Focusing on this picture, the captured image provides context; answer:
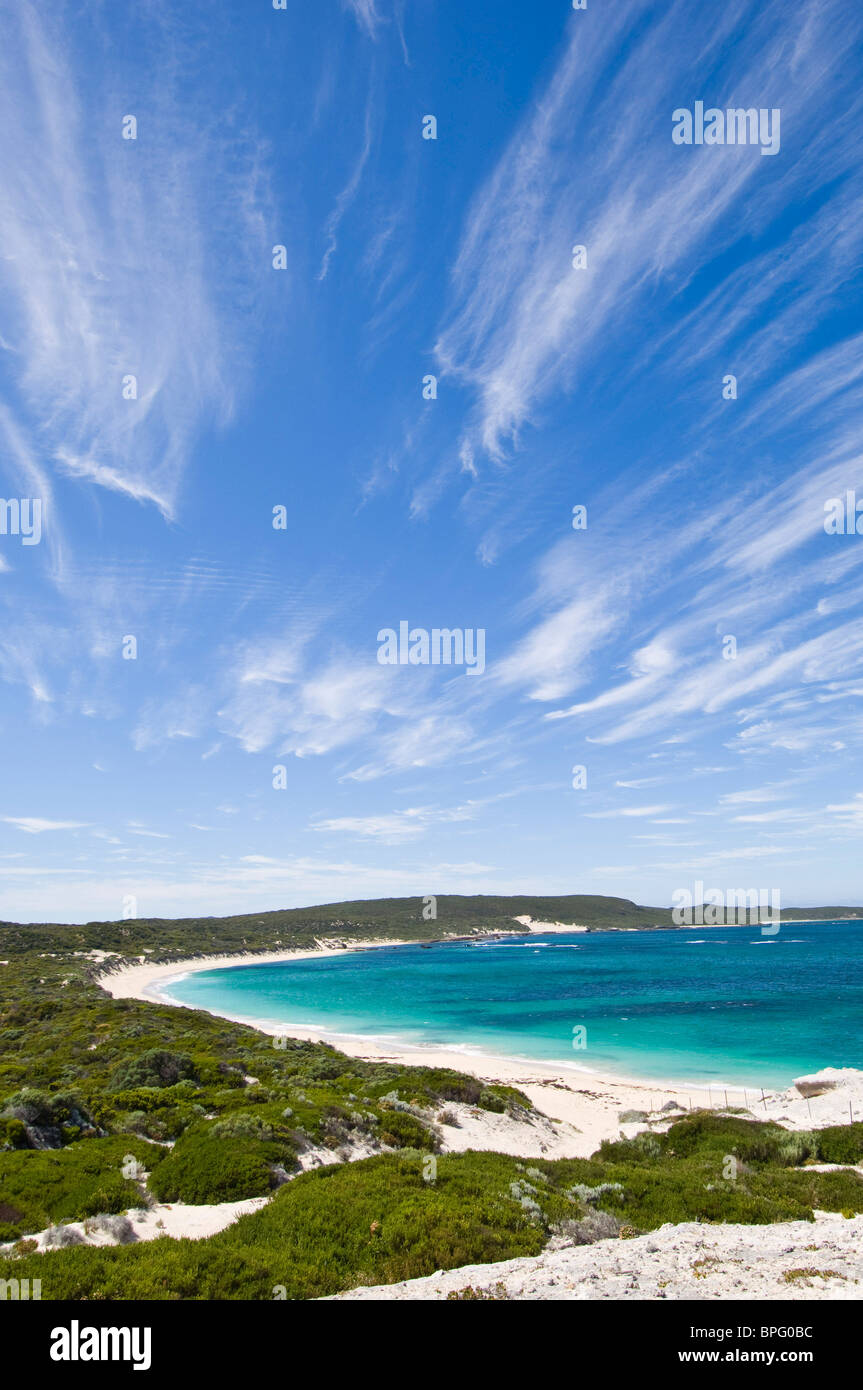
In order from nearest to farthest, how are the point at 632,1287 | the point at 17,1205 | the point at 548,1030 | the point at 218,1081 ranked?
the point at 632,1287, the point at 17,1205, the point at 218,1081, the point at 548,1030

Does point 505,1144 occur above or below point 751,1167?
below

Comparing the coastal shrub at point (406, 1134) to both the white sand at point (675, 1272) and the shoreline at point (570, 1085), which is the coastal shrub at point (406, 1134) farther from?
the white sand at point (675, 1272)

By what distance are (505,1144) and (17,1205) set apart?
15.4 meters

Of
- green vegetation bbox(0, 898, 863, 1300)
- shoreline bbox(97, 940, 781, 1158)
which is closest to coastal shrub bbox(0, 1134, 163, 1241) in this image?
green vegetation bbox(0, 898, 863, 1300)

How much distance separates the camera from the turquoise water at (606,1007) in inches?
1667

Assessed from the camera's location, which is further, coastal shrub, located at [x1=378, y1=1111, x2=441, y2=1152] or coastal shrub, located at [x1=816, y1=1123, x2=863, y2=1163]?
coastal shrub, located at [x1=378, y1=1111, x2=441, y2=1152]

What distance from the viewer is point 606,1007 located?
67.2m

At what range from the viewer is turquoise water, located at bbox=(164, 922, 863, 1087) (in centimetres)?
4234

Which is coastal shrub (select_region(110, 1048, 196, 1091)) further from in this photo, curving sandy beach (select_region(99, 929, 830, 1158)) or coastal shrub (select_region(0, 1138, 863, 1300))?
curving sandy beach (select_region(99, 929, 830, 1158))

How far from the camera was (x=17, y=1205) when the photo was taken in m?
12.5

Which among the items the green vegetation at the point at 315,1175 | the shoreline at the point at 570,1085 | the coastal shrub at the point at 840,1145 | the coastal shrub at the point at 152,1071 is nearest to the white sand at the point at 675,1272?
the green vegetation at the point at 315,1175

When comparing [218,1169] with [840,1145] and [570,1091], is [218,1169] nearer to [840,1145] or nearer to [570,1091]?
[840,1145]
